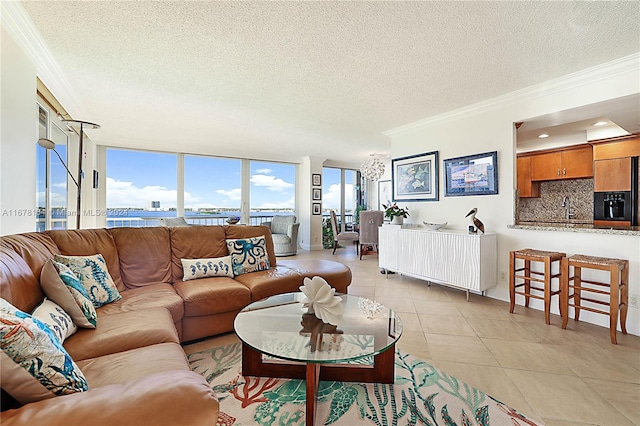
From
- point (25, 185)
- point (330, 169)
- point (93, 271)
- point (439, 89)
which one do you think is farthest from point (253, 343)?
point (330, 169)

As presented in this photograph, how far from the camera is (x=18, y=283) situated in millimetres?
1477

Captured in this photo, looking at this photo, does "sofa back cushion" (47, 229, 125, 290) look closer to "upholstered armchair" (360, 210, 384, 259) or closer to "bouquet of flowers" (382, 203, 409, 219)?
"bouquet of flowers" (382, 203, 409, 219)

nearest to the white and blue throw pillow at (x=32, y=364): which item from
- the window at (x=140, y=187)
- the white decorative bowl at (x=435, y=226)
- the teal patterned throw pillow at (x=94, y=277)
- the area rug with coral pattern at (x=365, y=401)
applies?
the area rug with coral pattern at (x=365, y=401)

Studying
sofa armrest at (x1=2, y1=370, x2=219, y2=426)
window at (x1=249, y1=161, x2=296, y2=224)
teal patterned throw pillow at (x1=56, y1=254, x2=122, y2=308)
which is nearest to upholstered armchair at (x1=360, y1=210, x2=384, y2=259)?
window at (x1=249, y1=161, x2=296, y2=224)

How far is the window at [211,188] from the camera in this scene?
6477 mm

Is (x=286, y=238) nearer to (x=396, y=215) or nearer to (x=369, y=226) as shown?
(x=369, y=226)

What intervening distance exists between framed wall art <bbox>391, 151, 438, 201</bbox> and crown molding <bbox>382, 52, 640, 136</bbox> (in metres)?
0.61

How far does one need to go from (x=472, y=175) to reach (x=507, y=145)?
1.67 ft

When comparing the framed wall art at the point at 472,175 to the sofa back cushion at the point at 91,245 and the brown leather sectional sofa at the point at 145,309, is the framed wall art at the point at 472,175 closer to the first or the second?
the brown leather sectional sofa at the point at 145,309

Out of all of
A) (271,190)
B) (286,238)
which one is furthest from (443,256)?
(271,190)

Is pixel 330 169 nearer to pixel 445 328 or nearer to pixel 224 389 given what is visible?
pixel 445 328

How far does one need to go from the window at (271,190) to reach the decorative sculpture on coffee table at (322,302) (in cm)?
551

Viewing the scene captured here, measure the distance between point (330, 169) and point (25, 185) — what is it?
658cm

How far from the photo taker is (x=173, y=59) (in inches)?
100
